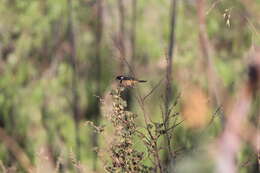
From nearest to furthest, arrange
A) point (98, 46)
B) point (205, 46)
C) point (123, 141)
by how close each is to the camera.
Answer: point (205, 46) < point (123, 141) < point (98, 46)

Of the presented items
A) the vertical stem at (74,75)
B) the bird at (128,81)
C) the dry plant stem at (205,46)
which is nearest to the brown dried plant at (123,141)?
the bird at (128,81)

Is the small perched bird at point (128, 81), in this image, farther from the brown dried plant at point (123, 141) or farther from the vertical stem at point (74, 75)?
the vertical stem at point (74, 75)

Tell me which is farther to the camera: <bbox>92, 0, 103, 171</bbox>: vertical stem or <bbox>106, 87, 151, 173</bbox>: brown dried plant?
<bbox>92, 0, 103, 171</bbox>: vertical stem

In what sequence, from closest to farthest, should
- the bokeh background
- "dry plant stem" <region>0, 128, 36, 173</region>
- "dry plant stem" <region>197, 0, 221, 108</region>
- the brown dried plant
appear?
"dry plant stem" <region>197, 0, 221, 108</region> < the brown dried plant < the bokeh background < "dry plant stem" <region>0, 128, 36, 173</region>

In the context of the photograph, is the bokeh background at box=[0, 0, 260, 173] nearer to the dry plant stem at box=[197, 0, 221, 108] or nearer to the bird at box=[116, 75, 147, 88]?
the bird at box=[116, 75, 147, 88]

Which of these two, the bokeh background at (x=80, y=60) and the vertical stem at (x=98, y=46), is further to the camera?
the vertical stem at (x=98, y=46)

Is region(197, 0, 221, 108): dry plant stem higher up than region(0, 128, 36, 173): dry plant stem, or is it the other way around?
Answer: region(0, 128, 36, 173): dry plant stem

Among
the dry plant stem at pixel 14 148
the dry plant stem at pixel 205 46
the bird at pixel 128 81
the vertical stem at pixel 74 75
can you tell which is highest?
the vertical stem at pixel 74 75

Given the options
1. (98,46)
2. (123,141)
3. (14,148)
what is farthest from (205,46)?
(14,148)

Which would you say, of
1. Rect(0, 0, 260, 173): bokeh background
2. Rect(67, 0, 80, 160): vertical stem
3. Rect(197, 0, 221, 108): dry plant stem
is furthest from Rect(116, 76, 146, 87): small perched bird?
Rect(67, 0, 80, 160): vertical stem

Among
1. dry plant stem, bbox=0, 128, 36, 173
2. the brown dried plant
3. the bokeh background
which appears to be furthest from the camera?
dry plant stem, bbox=0, 128, 36, 173

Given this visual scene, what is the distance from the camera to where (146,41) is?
578cm

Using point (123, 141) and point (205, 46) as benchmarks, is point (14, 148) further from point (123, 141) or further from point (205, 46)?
point (205, 46)

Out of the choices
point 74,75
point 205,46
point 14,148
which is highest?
point 74,75
